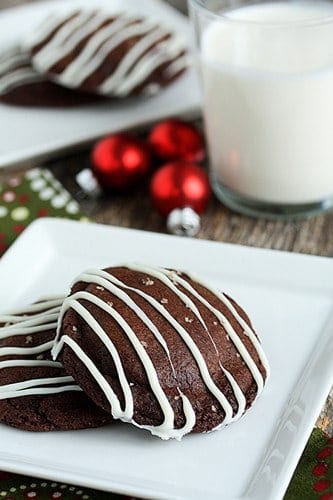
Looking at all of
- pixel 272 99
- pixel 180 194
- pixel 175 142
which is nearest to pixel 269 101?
pixel 272 99

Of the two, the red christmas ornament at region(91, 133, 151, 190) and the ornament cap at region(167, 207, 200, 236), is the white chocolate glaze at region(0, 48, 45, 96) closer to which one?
the red christmas ornament at region(91, 133, 151, 190)

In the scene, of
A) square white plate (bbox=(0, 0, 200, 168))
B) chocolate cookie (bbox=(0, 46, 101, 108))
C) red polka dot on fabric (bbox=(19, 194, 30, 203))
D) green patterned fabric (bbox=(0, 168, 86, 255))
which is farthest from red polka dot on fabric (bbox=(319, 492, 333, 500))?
chocolate cookie (bbox=(0, 46, 101, 108))

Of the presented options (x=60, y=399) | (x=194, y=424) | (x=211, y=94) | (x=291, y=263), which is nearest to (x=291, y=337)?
(x=291, y=263)

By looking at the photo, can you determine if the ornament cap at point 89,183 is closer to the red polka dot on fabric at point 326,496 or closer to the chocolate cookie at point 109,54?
the chocolate cookie at point 109,54

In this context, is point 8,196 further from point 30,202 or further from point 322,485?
point 322,485

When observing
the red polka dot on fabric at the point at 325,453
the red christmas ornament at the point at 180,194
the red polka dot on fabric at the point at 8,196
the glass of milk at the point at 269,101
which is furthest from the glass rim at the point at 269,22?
the red polka dot on fabric at the point at 325,453

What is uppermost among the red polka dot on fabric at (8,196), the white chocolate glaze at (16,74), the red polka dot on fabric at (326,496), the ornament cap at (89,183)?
the red polka dot on fabric at (326,496)
